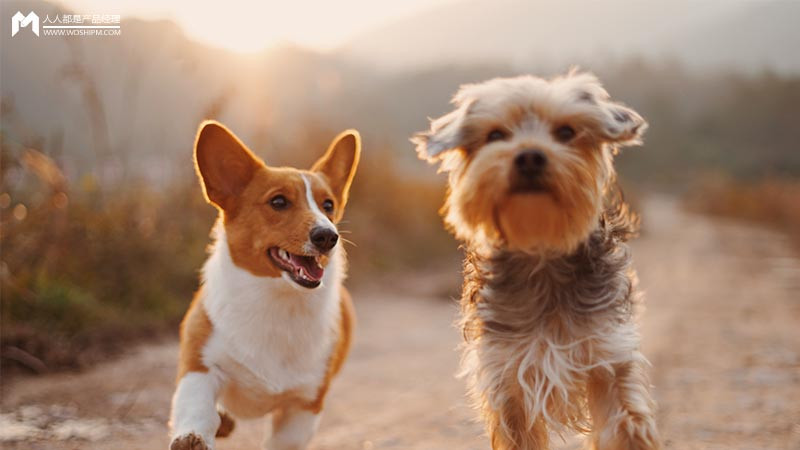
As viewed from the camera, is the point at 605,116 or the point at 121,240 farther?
the point at 121,240

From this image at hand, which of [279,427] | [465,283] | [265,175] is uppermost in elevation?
[265,175]

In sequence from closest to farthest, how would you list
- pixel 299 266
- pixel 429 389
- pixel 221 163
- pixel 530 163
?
pixel 530 163 → pixel 299 266 → pixel 221 163 → pixel 429 389

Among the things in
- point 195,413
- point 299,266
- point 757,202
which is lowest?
point 195,413

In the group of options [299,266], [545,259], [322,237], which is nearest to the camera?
[545,259]

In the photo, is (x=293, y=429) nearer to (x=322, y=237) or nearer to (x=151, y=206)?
(x=322, y=237)

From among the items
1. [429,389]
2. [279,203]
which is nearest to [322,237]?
[279,203]

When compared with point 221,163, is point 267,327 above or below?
below

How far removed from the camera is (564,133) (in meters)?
3.85

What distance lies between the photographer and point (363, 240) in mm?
16172

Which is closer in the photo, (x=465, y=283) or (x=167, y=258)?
(x=465, y=283)

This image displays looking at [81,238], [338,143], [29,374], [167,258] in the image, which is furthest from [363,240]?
[338,143]

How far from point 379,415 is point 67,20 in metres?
6.58

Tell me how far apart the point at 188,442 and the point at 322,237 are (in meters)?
1.26

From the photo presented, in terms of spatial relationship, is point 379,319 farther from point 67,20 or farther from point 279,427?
point 279,427
